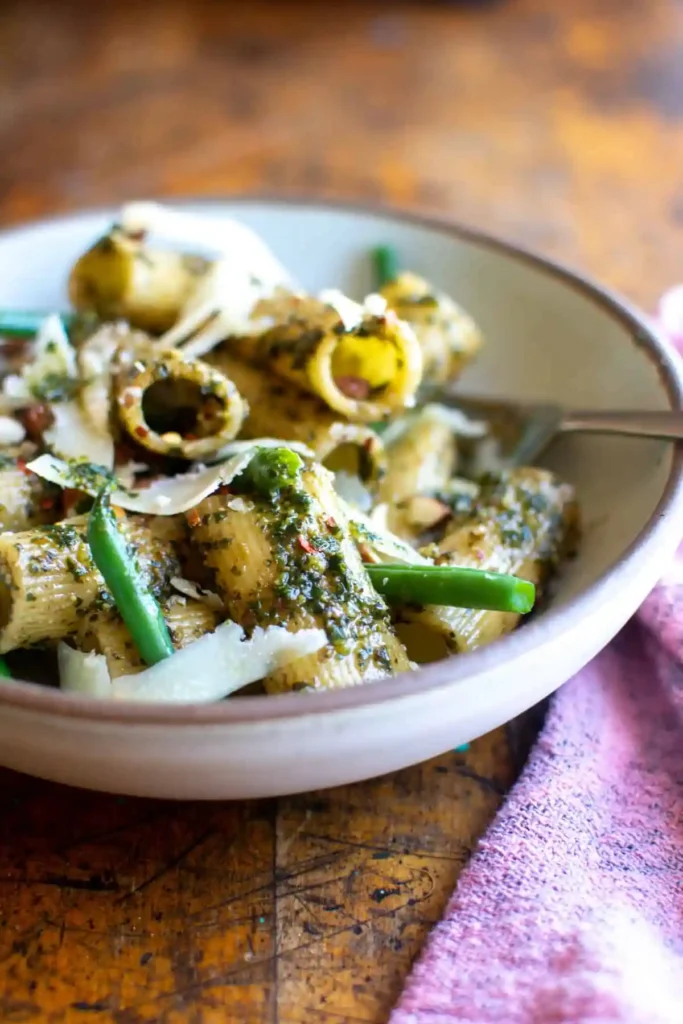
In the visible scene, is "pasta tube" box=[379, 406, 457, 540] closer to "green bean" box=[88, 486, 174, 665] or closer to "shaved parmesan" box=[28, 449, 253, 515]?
"shaved parmesan" box=[28, 449, 253, 515]

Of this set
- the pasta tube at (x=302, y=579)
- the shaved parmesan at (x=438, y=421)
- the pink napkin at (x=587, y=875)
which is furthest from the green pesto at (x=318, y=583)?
the shaved parmesan at (x=438, y=421)

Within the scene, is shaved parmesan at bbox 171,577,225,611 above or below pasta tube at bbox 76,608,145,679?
above

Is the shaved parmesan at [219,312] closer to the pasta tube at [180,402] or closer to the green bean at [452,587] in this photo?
the pasta tube at [180,402]

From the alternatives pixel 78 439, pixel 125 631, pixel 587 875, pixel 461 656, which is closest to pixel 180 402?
pixel 78 439

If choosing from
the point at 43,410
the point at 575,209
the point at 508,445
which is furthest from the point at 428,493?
the point at 575,209

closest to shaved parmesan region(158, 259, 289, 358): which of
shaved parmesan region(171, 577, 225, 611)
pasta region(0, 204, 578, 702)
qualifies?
pasta region(0, 204, 578, 702)
